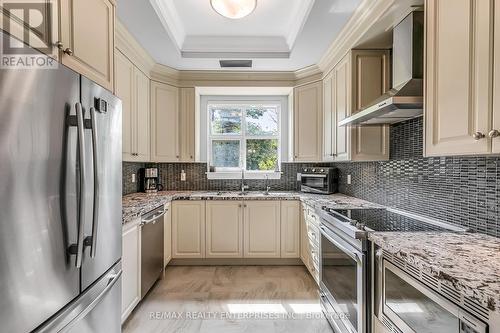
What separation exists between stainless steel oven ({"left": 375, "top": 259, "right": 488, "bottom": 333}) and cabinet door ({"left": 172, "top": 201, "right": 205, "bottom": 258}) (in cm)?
227

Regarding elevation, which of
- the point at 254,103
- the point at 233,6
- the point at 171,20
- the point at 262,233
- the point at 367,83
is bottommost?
the point at 262,233

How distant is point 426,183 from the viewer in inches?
74.6

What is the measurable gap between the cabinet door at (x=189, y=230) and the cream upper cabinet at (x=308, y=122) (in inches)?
58.6

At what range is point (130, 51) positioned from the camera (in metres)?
2.66

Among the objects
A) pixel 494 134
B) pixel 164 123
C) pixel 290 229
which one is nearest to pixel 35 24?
pixel 494 134

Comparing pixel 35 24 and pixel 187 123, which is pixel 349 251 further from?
pixel 187 123

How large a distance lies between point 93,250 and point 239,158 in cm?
303

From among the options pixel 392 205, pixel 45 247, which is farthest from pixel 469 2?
pixel 45 247

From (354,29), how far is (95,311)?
273 centimetres

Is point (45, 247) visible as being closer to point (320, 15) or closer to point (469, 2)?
point (469, 2)

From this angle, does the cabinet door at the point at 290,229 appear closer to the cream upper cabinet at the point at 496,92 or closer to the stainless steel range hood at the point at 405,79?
the stainless steel range hood at the point at 405,79

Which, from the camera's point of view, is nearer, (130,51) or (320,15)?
(320,15)

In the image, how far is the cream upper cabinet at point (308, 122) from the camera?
3391 millimetres

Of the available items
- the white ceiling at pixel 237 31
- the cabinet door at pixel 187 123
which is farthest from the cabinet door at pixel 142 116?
the cabinet door at pixel 187 123
